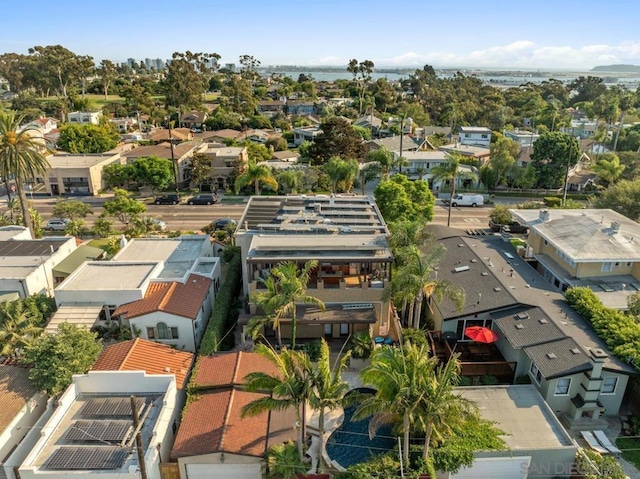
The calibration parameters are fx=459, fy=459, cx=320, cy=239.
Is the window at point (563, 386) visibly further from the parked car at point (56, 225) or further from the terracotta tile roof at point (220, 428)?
the parked car at point (56, 225)

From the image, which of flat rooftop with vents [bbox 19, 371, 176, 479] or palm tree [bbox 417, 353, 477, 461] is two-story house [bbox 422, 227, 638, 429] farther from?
flat rooftop with vents [bbox 19, 371, 176, 479]

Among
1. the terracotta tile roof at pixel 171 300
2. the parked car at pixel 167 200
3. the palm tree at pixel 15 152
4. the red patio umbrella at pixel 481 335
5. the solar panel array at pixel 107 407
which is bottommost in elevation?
the parked car at pixel 167 200

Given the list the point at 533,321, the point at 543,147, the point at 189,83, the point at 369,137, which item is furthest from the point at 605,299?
the point at 189,83

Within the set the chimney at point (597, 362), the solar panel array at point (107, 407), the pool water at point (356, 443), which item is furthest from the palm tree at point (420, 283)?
the solar panel array at point (107, 407)

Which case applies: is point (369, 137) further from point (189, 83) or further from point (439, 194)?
point (189, 83)

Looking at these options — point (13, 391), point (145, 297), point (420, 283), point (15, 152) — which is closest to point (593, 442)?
point (420, 283)

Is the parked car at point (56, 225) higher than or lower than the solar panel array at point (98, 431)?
lower

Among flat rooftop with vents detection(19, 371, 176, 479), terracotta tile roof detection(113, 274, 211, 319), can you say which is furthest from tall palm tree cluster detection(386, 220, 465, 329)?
flat rooftop with vents detection(19, 371, 176, 479)

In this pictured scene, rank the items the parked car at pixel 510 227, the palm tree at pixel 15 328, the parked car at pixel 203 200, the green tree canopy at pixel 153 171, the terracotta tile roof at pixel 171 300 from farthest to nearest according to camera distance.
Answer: the green tree canopy at pixel 153 171
the parked car at pixel 203 200
the parked car at pixel 510 227
the terracotta tile roof at pixel 171 300
the palm tree at pixel 15 328
